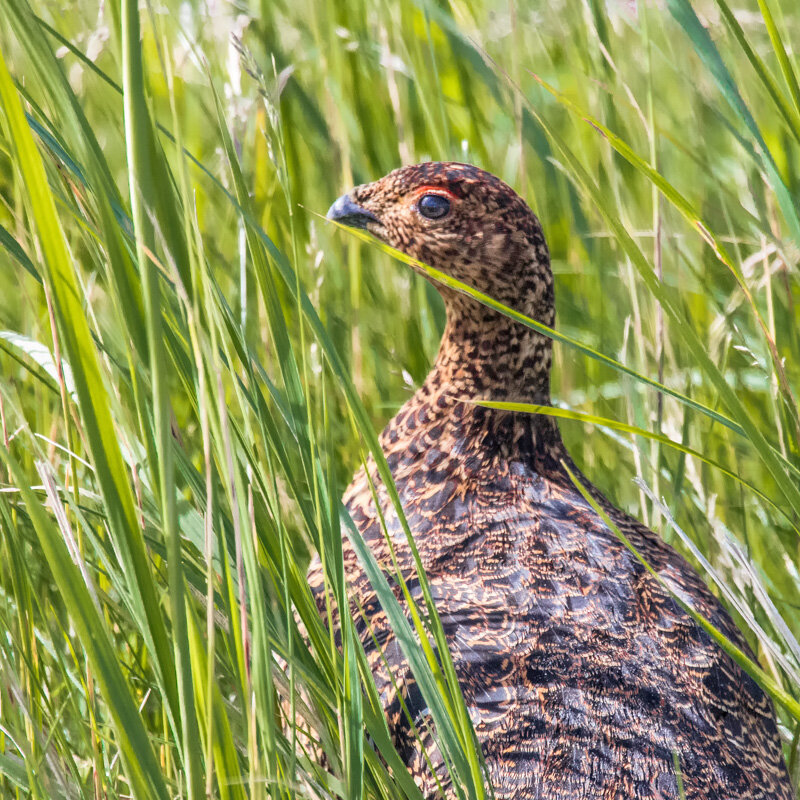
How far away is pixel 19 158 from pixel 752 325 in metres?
2.57

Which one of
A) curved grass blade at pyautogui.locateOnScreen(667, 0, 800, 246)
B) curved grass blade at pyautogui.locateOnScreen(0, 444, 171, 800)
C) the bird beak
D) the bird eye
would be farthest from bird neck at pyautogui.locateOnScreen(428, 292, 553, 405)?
curved grass blade at pyautogui.locateOnScreen(0, 444, 171, 800)

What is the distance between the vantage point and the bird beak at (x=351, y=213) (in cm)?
259

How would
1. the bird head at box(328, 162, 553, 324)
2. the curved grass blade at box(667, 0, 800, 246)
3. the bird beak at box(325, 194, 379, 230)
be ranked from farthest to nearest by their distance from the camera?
the bird beak at box(325, 194, 379, 230) < the bird head at box(328, 162, 553, 324) < the curved grass blade at box(667, 0, 800, 246)

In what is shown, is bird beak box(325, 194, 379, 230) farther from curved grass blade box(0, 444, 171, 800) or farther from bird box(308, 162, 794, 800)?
curved grass blade box(0, 444, 171, 800)

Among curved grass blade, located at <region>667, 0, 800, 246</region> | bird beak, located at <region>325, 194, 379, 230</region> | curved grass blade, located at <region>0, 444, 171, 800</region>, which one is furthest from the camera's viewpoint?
bird beak, located at <region>325, 194, 379, 230</region>

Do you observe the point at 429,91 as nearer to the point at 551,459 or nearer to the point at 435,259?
the point at 435,259

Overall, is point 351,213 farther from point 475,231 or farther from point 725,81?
point 725,81

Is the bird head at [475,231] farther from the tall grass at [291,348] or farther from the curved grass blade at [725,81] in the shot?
the curved grass blade at [725,81]

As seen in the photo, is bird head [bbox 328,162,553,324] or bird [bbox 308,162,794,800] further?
bird head [bbox 328,162,553,324]

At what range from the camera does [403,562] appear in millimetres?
2166

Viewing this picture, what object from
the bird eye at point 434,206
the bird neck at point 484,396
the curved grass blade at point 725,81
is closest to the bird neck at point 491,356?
the bird neck at point 484,396

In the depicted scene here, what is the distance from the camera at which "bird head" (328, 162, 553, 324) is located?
7.85ft

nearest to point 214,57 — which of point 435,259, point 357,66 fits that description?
point 357,66

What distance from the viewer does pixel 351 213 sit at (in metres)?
2.61
